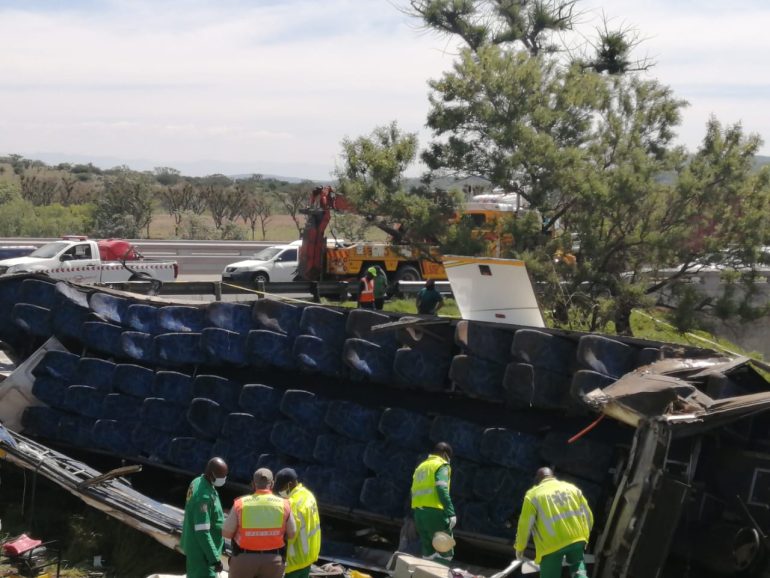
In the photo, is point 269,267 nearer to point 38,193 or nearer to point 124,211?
point 124,211

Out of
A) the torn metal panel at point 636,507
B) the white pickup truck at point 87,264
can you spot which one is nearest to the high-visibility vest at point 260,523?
the torn metal panel at point 636,507

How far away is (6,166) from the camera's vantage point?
92.4 m

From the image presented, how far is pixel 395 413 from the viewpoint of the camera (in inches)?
350

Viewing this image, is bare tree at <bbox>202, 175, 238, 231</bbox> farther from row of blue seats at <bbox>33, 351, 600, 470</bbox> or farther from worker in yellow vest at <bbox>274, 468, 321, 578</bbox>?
worker in yellow vest at <bbox>274, 468, 321, 578</bbox>

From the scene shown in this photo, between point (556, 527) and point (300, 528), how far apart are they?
Answer: 169 centimetres

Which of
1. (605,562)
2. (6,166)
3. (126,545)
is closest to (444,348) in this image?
(605,562)

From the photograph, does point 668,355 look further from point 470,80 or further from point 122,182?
point 122,182

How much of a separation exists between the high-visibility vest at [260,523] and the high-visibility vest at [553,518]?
1643 millimetres

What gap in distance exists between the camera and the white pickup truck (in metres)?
24.4

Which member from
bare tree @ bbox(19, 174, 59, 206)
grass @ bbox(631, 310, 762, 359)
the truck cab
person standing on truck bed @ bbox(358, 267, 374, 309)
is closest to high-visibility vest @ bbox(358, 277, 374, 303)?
person standing on truck bed @ bbox(358, 267, 374, 309)

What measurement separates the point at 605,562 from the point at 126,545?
4.17 m

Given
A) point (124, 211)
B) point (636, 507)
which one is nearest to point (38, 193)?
point (124, 211)

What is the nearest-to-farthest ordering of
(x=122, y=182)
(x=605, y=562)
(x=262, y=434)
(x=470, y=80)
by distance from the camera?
(x=605, y=562)
(x=262, y=434)
(x=470, y=80)
(x=122, y=182)

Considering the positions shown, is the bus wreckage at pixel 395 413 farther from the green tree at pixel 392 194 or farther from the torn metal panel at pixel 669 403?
the green tree at pixel 392 194
